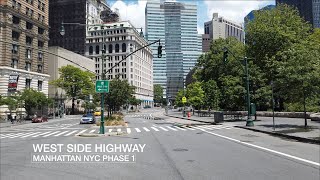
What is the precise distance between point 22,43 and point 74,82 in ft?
74.1

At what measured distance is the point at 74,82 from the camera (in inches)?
3356

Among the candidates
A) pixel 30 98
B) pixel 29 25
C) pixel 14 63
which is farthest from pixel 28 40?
pixel 30 98

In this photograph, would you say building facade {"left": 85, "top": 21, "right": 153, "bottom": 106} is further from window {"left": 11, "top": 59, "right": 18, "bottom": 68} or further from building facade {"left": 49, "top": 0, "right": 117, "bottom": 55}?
window {"left": 11, "top": 59, "right": 18, "bottom": 68}

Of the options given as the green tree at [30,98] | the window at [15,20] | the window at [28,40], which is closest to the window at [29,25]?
the window at [28,40]

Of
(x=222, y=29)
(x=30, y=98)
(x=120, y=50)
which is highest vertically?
(x=222, y=29)

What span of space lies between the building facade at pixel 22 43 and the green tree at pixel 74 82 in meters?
Result: 8.57

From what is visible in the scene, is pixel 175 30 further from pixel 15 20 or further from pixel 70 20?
pixel 70 20

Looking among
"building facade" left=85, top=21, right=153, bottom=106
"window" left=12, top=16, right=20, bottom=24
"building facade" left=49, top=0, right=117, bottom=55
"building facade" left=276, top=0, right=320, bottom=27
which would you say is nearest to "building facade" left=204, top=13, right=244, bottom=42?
"building facade" left=276, top=0, right=320, bottom=27

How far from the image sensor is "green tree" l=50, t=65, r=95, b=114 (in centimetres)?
8425

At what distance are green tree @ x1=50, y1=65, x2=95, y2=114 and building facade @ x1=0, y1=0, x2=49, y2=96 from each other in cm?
857

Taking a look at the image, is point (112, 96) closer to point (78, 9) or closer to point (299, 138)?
point (299, 138)

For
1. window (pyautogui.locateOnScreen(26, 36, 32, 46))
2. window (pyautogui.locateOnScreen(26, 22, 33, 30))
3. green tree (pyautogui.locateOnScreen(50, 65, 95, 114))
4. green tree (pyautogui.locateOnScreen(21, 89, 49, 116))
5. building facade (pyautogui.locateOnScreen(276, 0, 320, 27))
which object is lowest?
green tree (pyautogui.locateOnScreen(21, 89, 49, 116))

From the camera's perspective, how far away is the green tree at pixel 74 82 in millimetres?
84250

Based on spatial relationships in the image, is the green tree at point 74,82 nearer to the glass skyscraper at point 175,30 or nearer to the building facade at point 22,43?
the building facade at point 22,43
